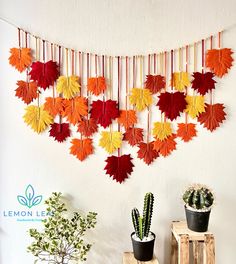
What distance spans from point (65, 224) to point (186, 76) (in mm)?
1092

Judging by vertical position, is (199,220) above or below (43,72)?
below

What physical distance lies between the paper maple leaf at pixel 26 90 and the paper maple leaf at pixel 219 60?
3.35 ft

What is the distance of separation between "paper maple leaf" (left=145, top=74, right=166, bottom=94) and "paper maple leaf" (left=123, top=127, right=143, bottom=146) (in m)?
0.25

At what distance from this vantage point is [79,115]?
1938mm

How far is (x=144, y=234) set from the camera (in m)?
1.83

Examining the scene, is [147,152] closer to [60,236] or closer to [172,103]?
[172,103]

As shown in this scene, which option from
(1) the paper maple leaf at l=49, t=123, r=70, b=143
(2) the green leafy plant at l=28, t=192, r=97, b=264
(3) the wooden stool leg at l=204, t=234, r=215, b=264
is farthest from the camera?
(1) the paper maple leaf at l=49, t=123, r=70, b=143

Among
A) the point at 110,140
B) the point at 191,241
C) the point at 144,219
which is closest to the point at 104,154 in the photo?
the point at 110,140

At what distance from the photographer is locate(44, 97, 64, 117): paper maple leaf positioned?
76.2 inches

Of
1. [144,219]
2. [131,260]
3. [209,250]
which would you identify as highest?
[144,219]

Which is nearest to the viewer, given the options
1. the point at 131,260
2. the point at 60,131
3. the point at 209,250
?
the point at 209,250

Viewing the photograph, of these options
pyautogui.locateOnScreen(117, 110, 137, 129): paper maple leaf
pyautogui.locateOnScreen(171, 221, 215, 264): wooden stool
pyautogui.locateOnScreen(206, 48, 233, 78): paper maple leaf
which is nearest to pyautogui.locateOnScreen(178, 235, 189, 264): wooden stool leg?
pyautogui.locateOnScreen(171, 221, 215, 264): wooden stool

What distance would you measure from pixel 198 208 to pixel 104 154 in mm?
616

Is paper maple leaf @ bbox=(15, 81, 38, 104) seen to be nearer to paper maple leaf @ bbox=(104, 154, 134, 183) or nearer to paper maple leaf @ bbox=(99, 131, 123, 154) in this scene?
paper maple leaf @ bbox=(99, 131, 123, 154)
